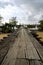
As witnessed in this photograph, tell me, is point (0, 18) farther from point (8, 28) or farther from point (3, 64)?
point (3, 64)

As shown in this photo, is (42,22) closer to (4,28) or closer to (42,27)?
(42,27)

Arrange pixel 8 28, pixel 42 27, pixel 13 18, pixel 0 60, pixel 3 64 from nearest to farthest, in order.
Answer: pixel 3 64, pixel 0 60, pixel 8 28, pixel 42 27, pixel 13 18

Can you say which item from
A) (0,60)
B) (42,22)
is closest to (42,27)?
(42,22)

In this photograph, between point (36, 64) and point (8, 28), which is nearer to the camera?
point (36, 64)

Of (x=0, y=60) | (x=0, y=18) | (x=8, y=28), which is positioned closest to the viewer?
(x=0, y=60)

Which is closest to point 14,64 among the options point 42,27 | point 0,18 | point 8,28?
point 8,28

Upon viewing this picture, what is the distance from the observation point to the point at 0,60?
25.7 feet

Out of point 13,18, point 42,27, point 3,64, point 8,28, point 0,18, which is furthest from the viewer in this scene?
point 13,18

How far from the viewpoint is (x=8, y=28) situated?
74000mm

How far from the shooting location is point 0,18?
364ft

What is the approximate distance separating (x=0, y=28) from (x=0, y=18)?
33.2 metres

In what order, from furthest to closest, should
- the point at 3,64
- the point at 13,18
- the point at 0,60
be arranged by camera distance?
the point at 13,18 → the point at 0,60 → the point at 3,64

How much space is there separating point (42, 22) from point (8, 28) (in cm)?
3472

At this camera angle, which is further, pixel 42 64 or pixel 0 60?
pixel 0 60
